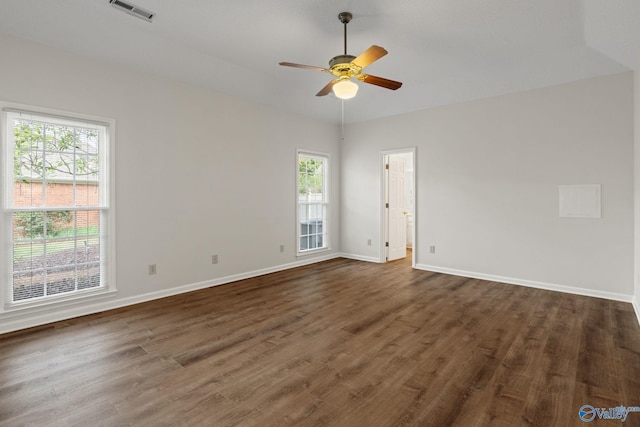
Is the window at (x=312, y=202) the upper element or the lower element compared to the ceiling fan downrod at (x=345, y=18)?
lower

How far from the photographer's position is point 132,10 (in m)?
3.03

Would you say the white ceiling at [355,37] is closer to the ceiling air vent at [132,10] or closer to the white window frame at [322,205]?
the ceiling air vent at [132,10]

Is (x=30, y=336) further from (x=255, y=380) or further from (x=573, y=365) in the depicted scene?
(x=573, y=365)

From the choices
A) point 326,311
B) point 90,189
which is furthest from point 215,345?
point 90,189

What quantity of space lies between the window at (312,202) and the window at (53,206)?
3.23 m

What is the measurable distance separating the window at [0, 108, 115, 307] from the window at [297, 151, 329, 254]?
3.23 metres

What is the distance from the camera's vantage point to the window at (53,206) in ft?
10.2

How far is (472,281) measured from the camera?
16.2 feet

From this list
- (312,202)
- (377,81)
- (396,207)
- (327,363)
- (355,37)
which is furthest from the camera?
(396,207)

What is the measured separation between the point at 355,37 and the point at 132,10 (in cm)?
228

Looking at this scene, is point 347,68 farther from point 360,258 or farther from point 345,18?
point 360,258

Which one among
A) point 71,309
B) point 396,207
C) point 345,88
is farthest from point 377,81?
point 71,309

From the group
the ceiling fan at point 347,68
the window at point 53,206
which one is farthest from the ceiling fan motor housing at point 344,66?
the window at point 53,206

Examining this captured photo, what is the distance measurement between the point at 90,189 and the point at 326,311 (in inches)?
120
